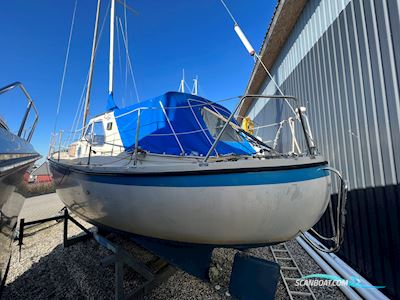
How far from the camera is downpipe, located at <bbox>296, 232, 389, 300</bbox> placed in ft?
8.39

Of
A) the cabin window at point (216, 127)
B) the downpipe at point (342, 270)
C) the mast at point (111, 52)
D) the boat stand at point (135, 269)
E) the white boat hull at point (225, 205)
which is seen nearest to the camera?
the white boat hull at point (225, 205)

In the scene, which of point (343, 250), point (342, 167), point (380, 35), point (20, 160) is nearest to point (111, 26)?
point (20, 160)

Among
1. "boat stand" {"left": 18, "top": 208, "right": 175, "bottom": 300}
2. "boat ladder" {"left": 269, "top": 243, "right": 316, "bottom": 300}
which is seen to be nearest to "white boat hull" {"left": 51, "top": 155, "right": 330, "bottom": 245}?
"boat stand" {"left": 18, "top": 208, "right": 175, "bottom": 300}

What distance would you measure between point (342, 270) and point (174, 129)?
308cm

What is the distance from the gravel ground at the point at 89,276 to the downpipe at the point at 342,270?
0.09 m

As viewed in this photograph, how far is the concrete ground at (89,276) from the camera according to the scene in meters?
2.69

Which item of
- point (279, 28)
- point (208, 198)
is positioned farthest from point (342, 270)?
point (279, 28)

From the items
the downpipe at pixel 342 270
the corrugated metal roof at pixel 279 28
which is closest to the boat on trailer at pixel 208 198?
the downpipe at pixel 342 270

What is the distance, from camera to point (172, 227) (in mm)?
1979

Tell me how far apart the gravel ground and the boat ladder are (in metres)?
0.08

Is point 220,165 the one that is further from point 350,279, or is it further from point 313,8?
point 313,8

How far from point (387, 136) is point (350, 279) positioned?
1.92m

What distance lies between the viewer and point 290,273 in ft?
10.3

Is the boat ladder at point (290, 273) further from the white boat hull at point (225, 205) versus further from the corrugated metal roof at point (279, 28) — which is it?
the corrugated metal roof at point (279, 28)
